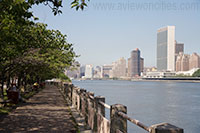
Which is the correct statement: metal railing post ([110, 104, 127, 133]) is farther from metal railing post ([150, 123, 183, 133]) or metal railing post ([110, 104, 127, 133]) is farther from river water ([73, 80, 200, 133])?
river water ([73, 80, 200, 133])

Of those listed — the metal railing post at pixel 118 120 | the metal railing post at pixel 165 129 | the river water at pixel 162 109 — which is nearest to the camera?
the metal railing post at pixel 165 129

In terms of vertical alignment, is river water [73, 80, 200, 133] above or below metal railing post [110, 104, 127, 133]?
below

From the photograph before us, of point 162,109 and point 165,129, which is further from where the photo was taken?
point 162,109

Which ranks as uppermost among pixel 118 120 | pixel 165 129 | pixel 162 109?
pixel 165 129

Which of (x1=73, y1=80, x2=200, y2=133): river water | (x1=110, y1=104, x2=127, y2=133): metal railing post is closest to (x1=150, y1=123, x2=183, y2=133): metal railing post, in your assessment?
(x1=110, y1=104, x2=127, y2=133): metal railing post

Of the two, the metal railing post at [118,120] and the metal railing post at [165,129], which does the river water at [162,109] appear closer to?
the metal railing post at [118,120]

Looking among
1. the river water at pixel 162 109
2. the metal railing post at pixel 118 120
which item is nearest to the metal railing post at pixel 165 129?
the metal railing post at pixel 118 120

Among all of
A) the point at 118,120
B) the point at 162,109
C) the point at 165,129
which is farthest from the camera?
the point at 162,109

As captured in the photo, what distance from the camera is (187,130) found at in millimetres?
29125

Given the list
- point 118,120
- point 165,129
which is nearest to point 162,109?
point 118,120

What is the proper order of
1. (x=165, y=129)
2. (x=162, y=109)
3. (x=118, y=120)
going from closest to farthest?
(x=165, y=129) < (x=118, y=120) < (x=162, y=109)

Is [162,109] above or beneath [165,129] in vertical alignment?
beneath

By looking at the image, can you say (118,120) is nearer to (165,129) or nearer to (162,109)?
(165,129)

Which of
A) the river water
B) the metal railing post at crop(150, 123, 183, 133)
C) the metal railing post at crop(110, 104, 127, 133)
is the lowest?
the river water
